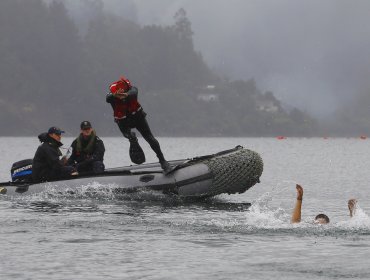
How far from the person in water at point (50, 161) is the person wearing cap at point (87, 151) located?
0.39 meters

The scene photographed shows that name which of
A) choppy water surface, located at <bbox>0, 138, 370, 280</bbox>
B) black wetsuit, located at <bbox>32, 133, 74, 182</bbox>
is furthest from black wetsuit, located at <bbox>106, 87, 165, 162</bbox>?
black wetsuit, located at <bbox>32, 133, 74, 182</bbox>

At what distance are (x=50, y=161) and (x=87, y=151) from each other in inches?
38.6

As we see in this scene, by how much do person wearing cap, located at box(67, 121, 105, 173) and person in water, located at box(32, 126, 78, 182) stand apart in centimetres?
39

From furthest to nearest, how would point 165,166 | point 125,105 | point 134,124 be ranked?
point 165,166 → point 134,124 → point 125,105

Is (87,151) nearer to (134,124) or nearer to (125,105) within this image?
(134,124)

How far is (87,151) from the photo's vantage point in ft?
77.2

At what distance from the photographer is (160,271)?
44.6 ft

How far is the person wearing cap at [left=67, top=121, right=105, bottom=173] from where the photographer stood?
23.4 meters

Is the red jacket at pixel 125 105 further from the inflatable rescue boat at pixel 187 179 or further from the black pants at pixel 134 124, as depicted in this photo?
the inflatable rescue boat at pixel 187 179

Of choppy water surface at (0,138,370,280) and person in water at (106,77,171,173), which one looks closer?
choppy water surface at (0,138,370,280)

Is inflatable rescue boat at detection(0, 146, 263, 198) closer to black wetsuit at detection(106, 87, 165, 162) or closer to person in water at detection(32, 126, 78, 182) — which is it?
person in water at detection(32, 126, 78, 182)

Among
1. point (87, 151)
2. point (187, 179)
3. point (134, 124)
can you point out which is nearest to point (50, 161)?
point (87, 151)

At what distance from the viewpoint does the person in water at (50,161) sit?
2306 cm

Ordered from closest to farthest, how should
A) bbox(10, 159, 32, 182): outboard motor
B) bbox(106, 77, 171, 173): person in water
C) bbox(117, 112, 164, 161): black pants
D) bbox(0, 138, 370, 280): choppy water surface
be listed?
1. bbox(0, 138, 370, 280): choppy water surface
2. bbox(106, 77, 171, 173): person in water
3. bbox(117, 112, 164, 161): black pants
4. bbox(10, 159, 32, 182): outboard motor
